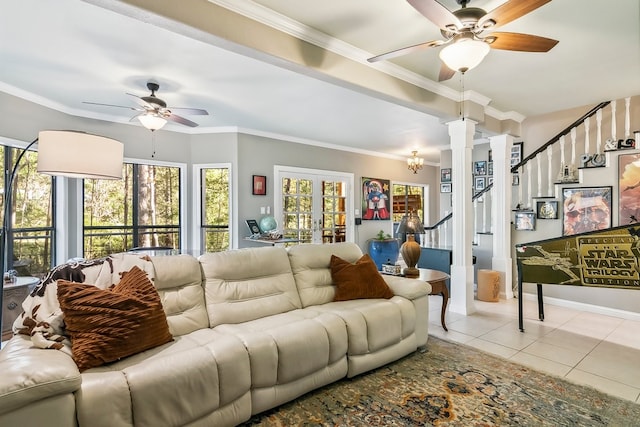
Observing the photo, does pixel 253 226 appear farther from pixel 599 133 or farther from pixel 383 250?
pixel 599 133

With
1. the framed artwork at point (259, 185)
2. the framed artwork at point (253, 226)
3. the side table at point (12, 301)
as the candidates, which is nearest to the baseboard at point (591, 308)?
the framed artwork at point (253, 226)

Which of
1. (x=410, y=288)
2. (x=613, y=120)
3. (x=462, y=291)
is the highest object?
(x=613, y=120)

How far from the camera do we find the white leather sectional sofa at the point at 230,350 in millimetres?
1395

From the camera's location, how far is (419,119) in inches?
191

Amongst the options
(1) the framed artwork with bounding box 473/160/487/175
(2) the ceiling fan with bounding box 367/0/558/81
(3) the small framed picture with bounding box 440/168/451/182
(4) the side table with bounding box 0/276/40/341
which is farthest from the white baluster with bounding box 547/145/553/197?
(4) the side table with bounding box 0/276/40/341

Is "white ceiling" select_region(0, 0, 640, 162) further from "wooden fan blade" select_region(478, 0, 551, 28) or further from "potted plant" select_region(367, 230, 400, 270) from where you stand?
"potted plant" select_region(367, 230, 400, 270)

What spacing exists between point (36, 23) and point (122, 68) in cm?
77

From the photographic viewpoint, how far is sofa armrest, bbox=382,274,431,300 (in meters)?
2.82

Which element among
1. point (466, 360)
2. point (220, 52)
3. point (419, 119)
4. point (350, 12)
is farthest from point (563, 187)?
point (220, 52)

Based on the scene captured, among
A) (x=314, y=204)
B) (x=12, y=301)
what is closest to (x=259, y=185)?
(x=314, y=204)

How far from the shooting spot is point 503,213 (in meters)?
4.59

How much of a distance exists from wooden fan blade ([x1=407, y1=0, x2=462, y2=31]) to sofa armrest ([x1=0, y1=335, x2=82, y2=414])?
2388 millimetres

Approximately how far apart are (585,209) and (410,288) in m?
2.96

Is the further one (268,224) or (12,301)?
(268,224)
